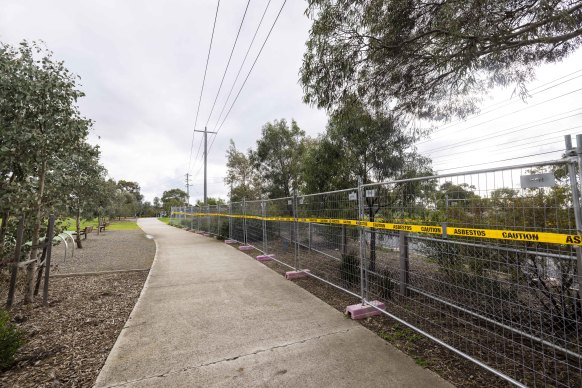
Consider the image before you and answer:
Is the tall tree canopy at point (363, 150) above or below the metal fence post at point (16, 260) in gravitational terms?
above

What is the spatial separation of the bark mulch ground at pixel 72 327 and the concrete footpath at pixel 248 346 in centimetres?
23

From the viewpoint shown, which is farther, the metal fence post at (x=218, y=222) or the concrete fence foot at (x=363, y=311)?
the metal fence post at (x=218, y=222)

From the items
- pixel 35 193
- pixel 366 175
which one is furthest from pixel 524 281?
pixel 35 193

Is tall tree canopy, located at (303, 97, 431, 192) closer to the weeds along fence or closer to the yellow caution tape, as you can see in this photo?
the weeds along fence

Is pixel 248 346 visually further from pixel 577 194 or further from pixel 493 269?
pixel 577 194

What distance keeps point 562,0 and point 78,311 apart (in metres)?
8.00

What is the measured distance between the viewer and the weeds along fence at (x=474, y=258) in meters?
2.46

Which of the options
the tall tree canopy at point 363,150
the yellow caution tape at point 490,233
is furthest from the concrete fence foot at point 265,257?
the yellow caution tape at point 490,233

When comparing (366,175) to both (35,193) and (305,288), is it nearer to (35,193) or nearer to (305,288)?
(305,288)

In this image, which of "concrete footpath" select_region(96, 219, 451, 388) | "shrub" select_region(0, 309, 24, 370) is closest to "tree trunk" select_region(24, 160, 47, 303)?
"concrete footpath" select_region(96, 219, 451, 388)

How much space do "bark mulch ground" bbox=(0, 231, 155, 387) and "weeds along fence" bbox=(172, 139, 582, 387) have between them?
3408mm

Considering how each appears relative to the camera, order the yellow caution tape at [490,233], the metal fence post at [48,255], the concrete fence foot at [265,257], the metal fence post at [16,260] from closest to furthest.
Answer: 1. the yellow caution tape at [490,233]
2. the metal fence post at [16,260]
3. the metal fence post at [48,255]
4. the concrete fence foot at [265,257]

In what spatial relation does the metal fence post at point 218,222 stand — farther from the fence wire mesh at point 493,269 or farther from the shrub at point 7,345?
the shrub at point 7,345

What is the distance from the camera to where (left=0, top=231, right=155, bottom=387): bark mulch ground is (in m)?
2.98
